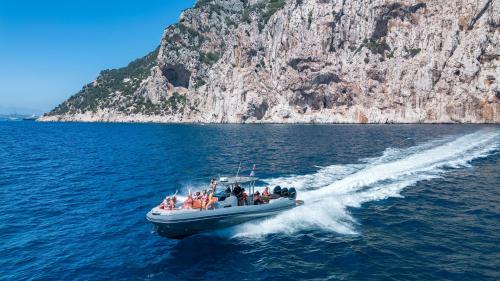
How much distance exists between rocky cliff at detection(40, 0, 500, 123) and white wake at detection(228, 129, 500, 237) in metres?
58.0

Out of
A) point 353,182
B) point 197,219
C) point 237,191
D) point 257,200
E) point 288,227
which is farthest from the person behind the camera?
point 353,182

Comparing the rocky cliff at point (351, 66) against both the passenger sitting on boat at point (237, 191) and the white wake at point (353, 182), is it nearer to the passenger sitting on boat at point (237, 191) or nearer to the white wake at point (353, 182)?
the white wake at point (353, 182)

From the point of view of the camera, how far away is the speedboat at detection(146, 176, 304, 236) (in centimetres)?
1633

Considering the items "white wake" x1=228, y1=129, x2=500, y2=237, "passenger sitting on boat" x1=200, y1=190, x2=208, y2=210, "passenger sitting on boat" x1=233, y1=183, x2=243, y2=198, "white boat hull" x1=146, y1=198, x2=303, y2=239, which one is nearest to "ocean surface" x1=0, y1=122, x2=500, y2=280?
"white wake" x1=228, y1=129, x2=500, y2=237

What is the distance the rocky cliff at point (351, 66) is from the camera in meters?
92.4

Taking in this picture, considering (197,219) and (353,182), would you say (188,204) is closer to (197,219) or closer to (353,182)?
(197,219)

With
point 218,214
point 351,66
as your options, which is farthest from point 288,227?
point 351,66

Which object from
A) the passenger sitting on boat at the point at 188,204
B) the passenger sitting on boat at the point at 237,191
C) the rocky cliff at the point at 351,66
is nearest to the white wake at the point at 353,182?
the passenger sitting on boat at the point at 237,191

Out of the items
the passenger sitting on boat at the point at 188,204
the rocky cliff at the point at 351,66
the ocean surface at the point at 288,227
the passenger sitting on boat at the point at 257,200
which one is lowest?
the ocean surface at the point at 288,227

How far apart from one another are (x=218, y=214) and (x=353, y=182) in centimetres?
1291

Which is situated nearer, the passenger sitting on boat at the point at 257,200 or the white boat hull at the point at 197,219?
the white boat hull at the point at 197,219

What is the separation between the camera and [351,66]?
357ft

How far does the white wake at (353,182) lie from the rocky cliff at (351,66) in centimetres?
5803

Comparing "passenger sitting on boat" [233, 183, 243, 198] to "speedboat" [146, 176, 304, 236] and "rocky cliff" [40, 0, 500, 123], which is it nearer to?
"speedboat" [146, 176, 304, 236]
